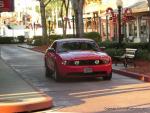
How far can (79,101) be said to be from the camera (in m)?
13.2

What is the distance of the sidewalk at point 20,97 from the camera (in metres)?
11.4

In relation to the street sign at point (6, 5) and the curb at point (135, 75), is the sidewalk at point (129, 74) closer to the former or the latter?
the curb at point (135, 75)

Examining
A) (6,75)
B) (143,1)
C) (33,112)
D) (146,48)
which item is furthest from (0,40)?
(33,112)

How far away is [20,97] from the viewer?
1319 cm

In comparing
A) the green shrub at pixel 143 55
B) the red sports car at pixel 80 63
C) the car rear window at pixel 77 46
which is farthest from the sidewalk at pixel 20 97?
the green shrub at pixel 143 55

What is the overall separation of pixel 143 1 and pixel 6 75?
30.0 metres

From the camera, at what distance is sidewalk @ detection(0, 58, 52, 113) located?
11406 millimetres

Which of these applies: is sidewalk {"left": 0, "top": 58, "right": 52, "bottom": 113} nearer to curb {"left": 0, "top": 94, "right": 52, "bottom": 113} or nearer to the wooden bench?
curb {"left": 0, "top": 94, "right": 52, "bottom": 113}

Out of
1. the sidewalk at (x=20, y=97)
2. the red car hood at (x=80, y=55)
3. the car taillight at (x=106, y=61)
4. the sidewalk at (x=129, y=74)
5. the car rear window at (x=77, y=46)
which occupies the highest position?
the car rear window at (x=77, y=46)

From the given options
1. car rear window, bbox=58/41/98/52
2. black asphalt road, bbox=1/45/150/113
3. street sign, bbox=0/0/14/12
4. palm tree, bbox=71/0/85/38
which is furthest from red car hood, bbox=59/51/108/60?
palm tree, bbox=71/0/85/38

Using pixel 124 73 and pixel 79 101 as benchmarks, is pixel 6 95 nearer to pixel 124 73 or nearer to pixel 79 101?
pixel 79 101

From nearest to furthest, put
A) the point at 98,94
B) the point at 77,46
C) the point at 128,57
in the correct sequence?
1. the point at 98,94
2. the point at 77,46
3. the point at 128,57

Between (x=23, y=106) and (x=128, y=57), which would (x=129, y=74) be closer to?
(x=128, y=57)

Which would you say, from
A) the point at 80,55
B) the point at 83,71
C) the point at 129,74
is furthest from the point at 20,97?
the point at 129,74
